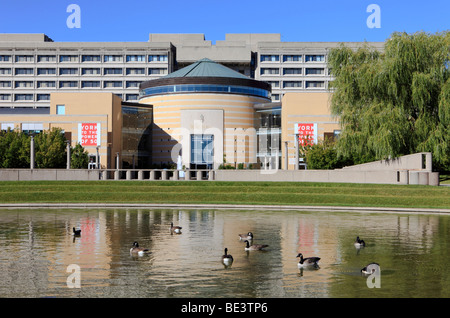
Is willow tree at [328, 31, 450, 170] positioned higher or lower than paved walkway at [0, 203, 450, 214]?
higher

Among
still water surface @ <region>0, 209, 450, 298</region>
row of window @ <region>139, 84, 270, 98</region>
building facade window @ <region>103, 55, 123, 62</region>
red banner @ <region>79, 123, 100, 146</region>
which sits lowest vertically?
still water surface @ <region>0, 209, 450, 298</region>

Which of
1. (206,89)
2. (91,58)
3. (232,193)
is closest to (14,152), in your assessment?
(206,89)

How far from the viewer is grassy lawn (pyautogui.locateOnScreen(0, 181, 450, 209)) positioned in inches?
1537

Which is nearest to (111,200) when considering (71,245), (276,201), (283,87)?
(276,201)

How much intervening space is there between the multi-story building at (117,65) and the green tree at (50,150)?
65.2m

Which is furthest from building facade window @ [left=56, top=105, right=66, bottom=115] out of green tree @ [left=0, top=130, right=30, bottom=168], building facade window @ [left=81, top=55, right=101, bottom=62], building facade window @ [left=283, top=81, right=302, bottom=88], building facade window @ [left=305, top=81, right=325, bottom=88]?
building facade window @ [left=305, top=81, right=325, bottom=88]

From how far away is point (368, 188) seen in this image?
1652 inches

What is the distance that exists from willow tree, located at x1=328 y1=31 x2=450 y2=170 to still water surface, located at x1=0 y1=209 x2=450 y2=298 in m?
16.9

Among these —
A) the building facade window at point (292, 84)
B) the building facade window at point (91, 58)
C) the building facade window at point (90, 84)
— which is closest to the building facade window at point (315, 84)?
the building facade window at point (292, 84)

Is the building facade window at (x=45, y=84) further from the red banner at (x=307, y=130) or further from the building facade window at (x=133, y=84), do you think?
the red banner at (x=307, y=130)

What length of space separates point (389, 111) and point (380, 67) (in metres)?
4.75

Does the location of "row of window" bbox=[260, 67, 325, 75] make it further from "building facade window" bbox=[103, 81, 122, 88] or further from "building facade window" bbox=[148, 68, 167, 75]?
"building facade window" bbox=[103, 81, 122, 88]

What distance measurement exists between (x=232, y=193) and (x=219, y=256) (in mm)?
24816

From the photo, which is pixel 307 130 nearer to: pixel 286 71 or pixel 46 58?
pixel 286 71
